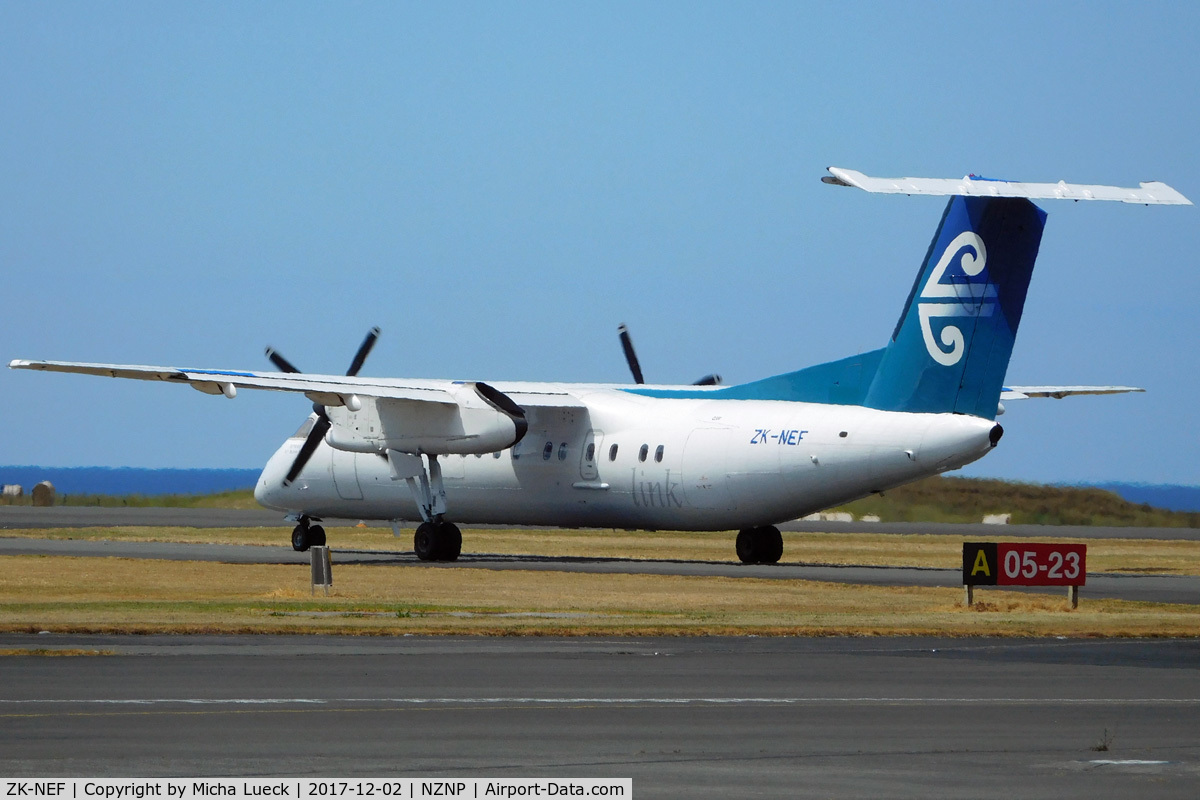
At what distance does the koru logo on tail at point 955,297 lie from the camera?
3541 centimetres

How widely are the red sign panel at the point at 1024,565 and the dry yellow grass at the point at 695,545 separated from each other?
39.3 feet

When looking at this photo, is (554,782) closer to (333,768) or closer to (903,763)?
(333,768)

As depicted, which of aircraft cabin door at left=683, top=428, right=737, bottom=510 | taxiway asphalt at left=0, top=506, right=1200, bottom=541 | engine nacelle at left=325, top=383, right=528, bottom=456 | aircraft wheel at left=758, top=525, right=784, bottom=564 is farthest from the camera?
taxiway asphalt at left=0, top=506, right=1200, bottom=541

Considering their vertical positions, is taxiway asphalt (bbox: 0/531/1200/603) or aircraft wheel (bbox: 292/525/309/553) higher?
aircraft wheel (bbox: 292/525/309/553)

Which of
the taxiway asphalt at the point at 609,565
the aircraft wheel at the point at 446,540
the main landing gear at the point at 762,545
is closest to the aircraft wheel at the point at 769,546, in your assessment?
the main landing gear at the point at 762,545

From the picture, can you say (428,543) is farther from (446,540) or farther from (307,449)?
(307,449)

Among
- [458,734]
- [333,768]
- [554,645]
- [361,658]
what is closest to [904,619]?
[554,645]

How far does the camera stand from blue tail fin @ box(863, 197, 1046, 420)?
116ft

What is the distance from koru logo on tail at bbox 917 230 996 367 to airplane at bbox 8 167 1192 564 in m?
0.03

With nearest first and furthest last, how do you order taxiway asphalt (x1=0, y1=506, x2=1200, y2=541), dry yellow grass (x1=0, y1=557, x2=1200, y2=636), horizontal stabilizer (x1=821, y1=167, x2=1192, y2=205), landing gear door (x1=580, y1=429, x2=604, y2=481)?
dry yellow grass (x1=0, y1=557, x2=1200, y2=636) < horizontal stabilizer (x1=821, y1=167, x2=1192, y2=205) < landing gear door (x1=580, y1=429, x2=604, y2=481) < taxiway asphalt (x1=0, y1=506, x2=1200, y2=541)

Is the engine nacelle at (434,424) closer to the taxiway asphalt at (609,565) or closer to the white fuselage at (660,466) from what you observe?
the white fuselage at (660,466)

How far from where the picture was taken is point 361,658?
2005 centimetres

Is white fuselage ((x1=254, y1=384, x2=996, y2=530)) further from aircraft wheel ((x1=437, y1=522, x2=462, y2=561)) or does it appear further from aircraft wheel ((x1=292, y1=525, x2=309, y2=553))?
aircraft wheel ((x1=437, y1=522, x2=462, y2=561))

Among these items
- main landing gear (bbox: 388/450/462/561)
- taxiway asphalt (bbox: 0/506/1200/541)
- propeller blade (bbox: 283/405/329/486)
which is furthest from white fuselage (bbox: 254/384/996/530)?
taxiway asphalt (bbox: 0/506/1200/541)
